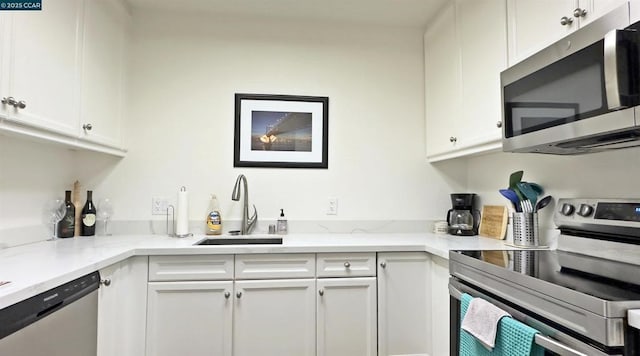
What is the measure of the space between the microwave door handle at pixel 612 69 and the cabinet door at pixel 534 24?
379 mm

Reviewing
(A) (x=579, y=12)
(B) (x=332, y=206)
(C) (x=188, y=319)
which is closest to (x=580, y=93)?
(A) (x=579, y=12)

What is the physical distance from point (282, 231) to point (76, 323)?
4.04 feet

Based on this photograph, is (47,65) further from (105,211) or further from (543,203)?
(543,203)

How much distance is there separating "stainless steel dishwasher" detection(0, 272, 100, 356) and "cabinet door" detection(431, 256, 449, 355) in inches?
62.1

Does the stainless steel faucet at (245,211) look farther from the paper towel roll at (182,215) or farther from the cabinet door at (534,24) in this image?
the cabinet door at (534,24)

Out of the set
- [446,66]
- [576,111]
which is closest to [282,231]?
[446,66]

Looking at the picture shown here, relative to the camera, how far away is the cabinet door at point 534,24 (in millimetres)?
1270

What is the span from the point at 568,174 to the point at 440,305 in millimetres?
897

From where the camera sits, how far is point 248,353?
5.63ft

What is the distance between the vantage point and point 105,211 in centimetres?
215

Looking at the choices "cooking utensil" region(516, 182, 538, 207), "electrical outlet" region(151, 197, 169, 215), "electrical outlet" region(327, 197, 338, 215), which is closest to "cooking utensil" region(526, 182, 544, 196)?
"cooking utensil" region(516, 182, 538, 207)

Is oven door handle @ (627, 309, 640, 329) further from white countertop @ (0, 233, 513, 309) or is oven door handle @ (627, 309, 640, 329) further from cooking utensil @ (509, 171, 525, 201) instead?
cooking utensil @ (509, 171, 525, 201)

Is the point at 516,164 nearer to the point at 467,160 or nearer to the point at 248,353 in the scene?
the point at 467,160

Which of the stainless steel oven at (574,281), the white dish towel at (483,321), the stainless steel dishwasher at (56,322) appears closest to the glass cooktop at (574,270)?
the stainless steel oven at (574,281)
